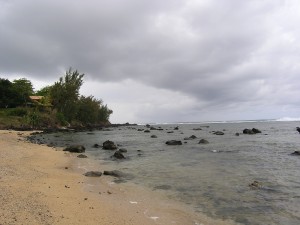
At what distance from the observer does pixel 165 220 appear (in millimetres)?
10664

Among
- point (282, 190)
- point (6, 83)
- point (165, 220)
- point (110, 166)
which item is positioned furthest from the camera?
point (6, 83)

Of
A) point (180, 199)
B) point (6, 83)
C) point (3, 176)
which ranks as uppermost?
point (6, 83)

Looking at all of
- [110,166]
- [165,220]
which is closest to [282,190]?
[165,220]

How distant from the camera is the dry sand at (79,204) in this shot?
960cm

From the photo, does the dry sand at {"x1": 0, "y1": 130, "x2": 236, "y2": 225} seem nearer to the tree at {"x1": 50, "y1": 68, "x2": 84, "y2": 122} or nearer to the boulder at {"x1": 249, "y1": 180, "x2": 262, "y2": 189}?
the boulder at {"x1": 249, "y1": 180, "x2": 262, "y2": 189}

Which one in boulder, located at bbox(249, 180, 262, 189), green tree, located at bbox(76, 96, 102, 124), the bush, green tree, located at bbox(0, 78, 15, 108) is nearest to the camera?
boulder, located at bbox(249, 180, 262, 189)

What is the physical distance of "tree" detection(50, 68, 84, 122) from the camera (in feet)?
311

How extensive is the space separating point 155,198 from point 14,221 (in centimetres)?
676

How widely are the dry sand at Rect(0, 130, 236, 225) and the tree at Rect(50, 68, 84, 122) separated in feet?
267

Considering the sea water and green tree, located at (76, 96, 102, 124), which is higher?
green tree, located at (76, 96, 102, 124)

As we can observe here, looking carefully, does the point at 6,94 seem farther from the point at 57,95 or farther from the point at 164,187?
the point at 164,187

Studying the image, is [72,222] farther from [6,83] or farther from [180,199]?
[6,83]

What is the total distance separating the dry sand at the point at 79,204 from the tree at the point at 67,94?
3199 inches

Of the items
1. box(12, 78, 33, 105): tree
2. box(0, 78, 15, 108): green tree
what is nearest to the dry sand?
box(0, 78, 15, 108): green tree
